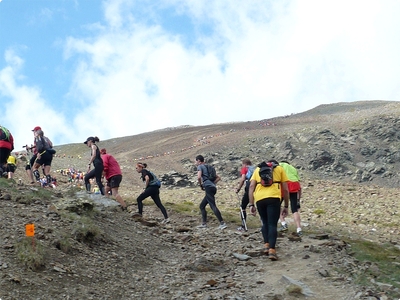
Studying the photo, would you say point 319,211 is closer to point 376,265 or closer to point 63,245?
point 376,265

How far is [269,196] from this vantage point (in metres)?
8.79

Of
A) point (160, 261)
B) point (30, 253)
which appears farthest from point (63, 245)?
point (160, 261)

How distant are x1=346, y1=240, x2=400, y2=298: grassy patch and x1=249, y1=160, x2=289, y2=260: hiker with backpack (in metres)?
1.65

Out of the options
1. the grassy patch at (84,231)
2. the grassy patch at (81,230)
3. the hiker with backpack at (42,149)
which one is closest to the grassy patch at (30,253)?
the grassy patch at (81,230)

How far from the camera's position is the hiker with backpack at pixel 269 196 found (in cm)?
877

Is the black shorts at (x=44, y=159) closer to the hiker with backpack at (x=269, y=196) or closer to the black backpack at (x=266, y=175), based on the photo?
the hiker with backpack at (x=269, y=196)

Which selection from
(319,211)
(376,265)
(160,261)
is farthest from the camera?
(319,211)

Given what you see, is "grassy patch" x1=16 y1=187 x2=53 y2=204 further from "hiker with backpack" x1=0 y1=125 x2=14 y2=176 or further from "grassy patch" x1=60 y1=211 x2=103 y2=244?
"hiker with backpack" x1=0 y1=125 x2=14 y2=176

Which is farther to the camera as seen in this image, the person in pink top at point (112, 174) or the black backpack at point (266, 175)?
the person in pink top at point (112, 174)

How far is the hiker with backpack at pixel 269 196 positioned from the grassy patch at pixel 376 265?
64.8 inches

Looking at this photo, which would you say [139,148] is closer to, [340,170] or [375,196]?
[340,170]

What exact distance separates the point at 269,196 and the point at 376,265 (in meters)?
2.25

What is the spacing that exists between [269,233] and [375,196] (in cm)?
1563

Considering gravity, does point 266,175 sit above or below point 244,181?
above
